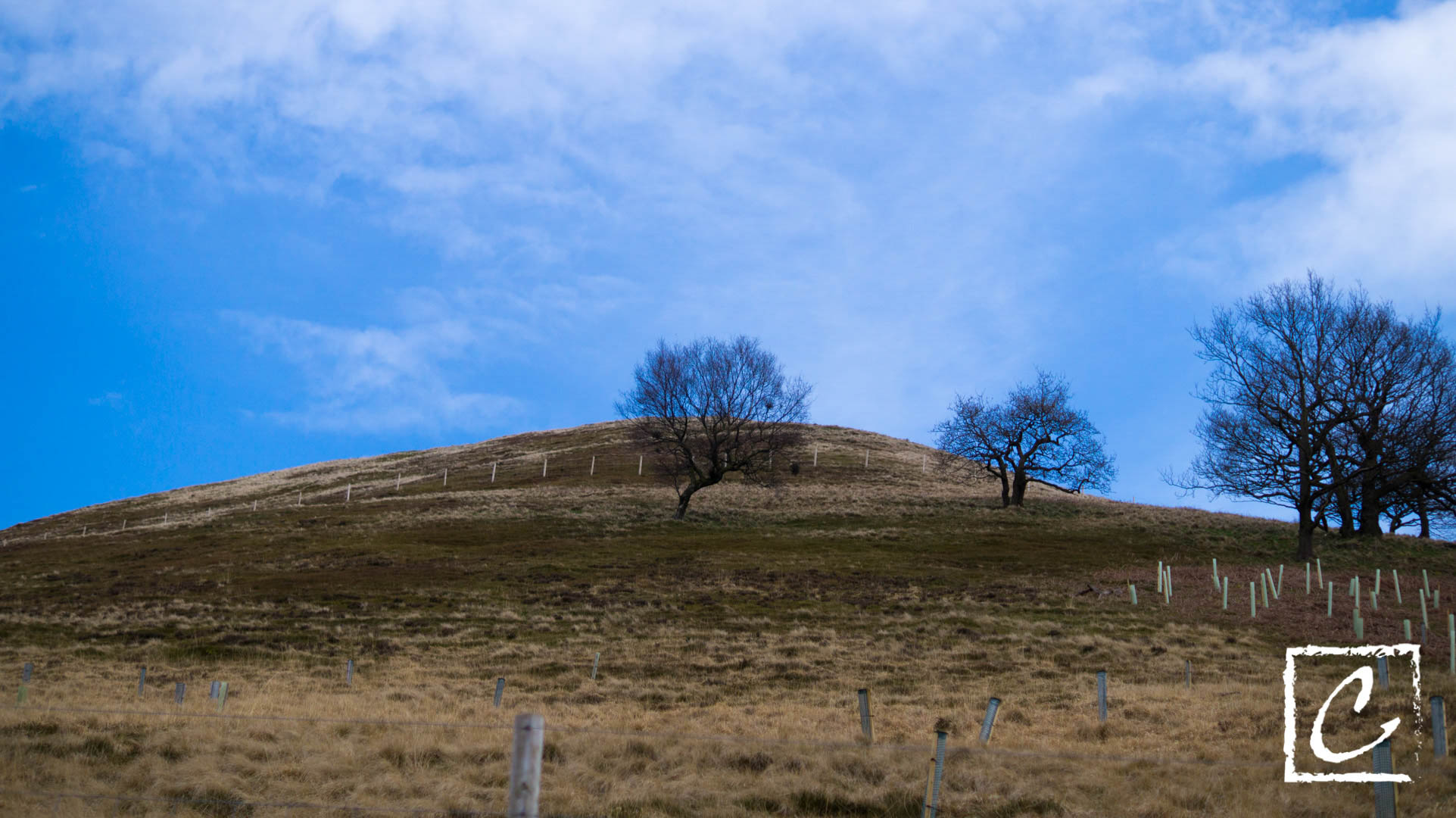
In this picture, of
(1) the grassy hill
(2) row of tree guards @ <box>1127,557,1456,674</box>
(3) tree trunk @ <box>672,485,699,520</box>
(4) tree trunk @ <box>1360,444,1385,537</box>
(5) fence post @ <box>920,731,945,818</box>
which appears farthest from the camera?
(3) tree trunk @ <box>672,485,699,520</box>

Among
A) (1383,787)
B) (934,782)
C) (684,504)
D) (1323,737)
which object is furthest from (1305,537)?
(934,782)

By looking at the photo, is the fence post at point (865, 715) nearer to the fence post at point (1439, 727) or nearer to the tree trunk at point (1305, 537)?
the fence post at point (1439, 727)

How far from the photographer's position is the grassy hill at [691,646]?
11.0m

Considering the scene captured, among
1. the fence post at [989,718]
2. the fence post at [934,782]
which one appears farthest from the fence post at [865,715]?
the fence post at [934,782]

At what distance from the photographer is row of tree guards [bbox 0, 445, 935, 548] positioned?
→ 219 ft

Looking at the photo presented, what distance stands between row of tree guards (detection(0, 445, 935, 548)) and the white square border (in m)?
42.4

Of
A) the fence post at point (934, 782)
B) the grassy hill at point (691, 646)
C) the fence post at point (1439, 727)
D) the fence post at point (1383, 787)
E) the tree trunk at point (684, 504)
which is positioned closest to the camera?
the fence post at point (1383, 787)

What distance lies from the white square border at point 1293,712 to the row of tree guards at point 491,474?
42370 millimetres

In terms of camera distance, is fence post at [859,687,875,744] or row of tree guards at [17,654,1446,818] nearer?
row of tree guards at [17,654,1446,818]

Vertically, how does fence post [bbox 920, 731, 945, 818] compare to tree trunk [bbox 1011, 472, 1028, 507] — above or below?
below

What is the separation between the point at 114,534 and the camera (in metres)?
58.8

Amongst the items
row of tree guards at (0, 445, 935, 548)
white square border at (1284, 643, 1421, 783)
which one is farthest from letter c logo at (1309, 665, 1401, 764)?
row of tree guards at (0, 445, 935, 548)

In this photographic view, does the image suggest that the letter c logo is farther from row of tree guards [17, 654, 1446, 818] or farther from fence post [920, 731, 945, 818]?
fence post [920, 731, 945, 818]

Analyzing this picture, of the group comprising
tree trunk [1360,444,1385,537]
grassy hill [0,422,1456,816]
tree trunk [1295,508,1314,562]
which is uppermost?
tree trunk [1360,444,1385,537]
